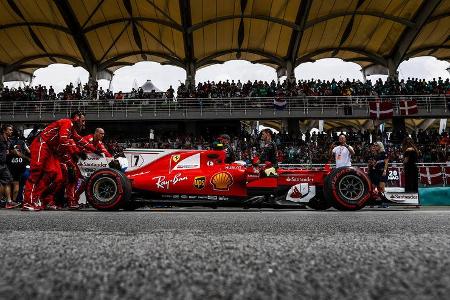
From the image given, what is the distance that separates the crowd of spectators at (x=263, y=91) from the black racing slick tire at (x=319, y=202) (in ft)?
55.1

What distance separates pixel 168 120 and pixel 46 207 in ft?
56.6

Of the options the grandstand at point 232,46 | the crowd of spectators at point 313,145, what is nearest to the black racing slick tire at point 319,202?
the crowd of spectators at point 313,145

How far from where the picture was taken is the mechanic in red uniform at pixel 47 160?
6.29 metres

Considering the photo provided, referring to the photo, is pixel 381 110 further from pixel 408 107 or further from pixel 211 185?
pixel 211 185

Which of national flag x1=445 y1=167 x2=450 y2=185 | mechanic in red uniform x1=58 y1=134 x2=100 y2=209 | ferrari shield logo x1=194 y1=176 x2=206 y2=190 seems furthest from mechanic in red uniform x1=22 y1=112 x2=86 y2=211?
national flag x1=445 y1=167 x2=450 y2=185

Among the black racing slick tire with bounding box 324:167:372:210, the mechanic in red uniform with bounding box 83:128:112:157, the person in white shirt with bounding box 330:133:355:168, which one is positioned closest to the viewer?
the black racing slick tire with bounding box 324:167:372:210

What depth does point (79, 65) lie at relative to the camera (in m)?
28.9

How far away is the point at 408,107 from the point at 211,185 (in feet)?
63.0

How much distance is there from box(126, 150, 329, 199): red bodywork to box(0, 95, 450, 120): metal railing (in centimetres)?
1633

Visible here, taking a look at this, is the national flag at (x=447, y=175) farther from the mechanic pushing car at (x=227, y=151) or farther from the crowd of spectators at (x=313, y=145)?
the mechanic pushing car at (x=227, y=151)

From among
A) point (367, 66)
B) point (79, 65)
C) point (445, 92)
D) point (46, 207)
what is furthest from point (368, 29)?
point (46, 207)

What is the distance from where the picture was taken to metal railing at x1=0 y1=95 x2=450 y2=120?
22.9m

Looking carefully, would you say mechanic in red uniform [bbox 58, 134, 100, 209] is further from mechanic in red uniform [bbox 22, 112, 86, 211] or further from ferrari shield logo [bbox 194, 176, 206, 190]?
ferrari shield logo [bbox 194, 176, 206, 190]

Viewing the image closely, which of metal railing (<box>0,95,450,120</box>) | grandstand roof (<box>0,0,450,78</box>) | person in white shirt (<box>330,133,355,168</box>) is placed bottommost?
person in white shirt (<box>330,133,355,168</box>)
